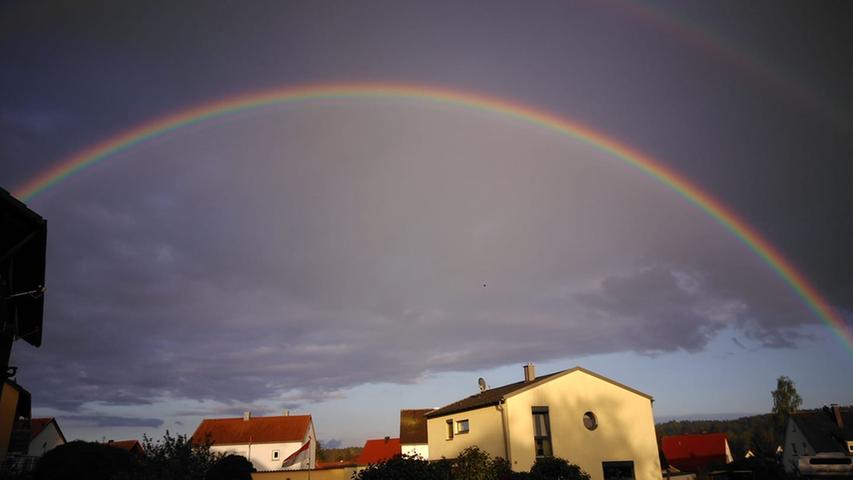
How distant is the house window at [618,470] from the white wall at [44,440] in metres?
50.3

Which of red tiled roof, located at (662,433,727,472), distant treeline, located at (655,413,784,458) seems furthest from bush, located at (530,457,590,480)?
red tiled roof, located at (662,433,727,472)

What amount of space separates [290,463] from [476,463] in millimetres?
41806

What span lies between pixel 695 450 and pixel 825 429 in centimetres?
1531

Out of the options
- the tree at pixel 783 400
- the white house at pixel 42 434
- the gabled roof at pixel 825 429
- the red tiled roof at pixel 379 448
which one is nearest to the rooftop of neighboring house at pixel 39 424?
the white house at pixel 42 434

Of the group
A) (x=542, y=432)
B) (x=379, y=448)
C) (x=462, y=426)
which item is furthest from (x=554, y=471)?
(x=379, y=448)

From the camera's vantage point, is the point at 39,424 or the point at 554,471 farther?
the point at 39,424

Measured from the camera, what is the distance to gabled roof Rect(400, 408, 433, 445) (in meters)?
55.7

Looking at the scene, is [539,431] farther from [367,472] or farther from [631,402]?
[367,472]

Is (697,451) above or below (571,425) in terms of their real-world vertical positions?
below

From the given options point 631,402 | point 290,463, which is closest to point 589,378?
point 631,402

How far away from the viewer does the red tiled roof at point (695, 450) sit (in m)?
66.8

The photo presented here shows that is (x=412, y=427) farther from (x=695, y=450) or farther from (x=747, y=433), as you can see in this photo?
(x=747, y=433)

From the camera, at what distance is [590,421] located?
31.3 meters

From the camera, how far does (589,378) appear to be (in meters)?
32.2
